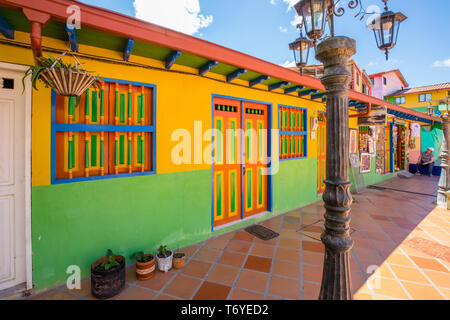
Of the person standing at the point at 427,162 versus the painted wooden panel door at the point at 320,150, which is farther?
the person standing at the point at 427,162

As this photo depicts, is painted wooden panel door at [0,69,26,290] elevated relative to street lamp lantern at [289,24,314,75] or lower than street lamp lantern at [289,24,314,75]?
lower

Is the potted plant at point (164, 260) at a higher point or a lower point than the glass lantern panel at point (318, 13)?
lower

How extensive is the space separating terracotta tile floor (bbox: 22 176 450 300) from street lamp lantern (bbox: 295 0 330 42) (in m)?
3.10

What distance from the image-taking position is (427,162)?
11.4m

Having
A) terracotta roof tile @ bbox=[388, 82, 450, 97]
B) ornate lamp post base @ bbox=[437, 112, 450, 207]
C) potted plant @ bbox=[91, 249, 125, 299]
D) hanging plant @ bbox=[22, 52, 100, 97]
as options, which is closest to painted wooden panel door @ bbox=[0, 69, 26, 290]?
hanging plant @ bbox=[22, 52, 100, 97]

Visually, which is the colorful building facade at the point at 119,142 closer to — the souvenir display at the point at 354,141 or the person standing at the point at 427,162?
the souvenir display at the point at 354,141

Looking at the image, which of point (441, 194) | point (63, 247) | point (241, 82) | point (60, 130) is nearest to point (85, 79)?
point (60, 130)

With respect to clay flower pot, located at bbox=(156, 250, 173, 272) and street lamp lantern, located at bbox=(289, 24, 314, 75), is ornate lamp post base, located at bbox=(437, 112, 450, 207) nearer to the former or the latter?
street lamp lantern, located at bbox=(289, 24, 314, 75)

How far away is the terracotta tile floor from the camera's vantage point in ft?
8.51

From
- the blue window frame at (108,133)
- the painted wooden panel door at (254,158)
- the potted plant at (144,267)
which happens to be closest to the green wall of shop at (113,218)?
the blue window frame at (108,133)

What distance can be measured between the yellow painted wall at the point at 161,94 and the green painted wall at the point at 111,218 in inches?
11.2

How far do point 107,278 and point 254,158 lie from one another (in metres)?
3.52

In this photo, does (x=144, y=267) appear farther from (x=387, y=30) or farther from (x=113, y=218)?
(x=387, y=30)

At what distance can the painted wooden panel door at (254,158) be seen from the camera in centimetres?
482
